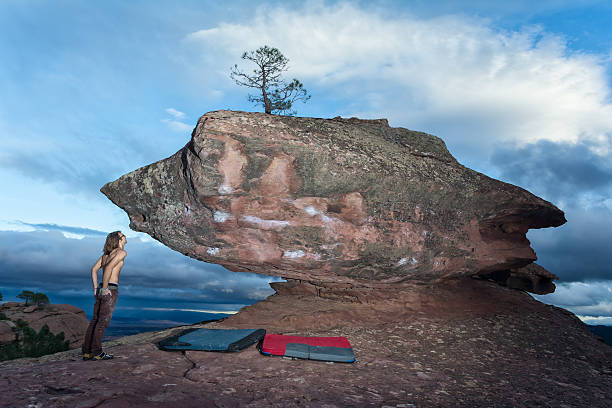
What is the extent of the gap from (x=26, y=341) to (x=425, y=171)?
954 inches

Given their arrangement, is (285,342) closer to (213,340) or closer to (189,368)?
(213,340)

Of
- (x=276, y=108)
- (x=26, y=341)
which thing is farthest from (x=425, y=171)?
(x=26, y=341)

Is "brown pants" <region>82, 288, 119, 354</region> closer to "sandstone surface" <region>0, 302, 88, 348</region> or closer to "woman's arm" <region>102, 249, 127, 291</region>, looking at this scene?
"woman's arm" <region>102, 249, 127, 291</region>

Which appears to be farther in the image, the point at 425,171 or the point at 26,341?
the point at 26,341

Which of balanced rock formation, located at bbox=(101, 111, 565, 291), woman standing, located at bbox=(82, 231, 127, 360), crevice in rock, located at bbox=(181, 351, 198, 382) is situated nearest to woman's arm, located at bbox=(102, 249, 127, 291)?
woman standing, located at bbox=(82, 231, 127, 360)

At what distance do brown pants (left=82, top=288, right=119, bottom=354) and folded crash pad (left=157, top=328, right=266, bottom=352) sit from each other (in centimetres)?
109

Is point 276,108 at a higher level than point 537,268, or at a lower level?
higher

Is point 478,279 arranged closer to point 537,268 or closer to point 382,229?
point 537,268

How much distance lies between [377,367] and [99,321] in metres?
5.25

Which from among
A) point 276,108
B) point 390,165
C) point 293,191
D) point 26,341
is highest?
point 276,108

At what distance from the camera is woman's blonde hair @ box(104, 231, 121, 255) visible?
7.32m

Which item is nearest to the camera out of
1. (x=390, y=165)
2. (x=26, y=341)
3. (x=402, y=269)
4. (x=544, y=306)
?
(x=390, y=165)

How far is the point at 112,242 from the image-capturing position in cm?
738

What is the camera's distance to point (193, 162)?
783 cm
